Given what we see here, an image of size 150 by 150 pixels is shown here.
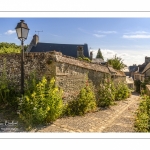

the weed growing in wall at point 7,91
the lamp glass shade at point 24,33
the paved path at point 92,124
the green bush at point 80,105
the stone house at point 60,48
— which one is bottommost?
the paved path at point 92,124

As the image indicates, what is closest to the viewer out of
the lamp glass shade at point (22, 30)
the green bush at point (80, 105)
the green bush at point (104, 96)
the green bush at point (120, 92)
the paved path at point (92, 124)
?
the paved path at point (92, 124)

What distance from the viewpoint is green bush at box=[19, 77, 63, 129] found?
4.84 m

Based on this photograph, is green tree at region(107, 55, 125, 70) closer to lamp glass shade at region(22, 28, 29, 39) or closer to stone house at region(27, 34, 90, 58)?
stone house at region(27, 34, 90, 58)

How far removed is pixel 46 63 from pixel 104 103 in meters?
3.45

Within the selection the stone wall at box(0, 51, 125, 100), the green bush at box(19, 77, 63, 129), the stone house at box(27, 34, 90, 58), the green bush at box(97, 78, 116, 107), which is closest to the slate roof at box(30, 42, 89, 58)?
the stone house at box(27, 34, 90, 58)

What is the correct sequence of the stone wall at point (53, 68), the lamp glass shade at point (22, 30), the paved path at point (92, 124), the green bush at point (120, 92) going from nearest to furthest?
the paved path at point (92, 124) < the lamp glass shade at point (22, 30) < the stone wall at point (53, 68) < the green bush at point (120, 92)

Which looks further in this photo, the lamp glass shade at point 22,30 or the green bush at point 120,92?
the green bush at point 120,92

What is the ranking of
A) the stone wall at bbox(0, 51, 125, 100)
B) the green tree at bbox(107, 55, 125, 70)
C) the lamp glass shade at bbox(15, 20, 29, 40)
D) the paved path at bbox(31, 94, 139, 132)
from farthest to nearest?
the green tree at bbox(107, 55, 125, 70) → the stone wall at bbox(0, 51, 125, 100) → the lamp glass shade at bbox(15, 20, 29, 40) → the paved path at bbox(31, 94, 139, 132)

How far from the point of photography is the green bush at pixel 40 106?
4.84m

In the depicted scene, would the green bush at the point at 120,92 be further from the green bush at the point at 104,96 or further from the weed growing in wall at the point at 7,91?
the weed growing in wall at the point at 7,91

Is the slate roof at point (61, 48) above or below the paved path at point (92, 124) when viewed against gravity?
above

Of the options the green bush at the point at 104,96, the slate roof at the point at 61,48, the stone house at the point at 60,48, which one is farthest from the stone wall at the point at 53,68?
the slate roof at the point at 61,48

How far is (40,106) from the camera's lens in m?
4.98
